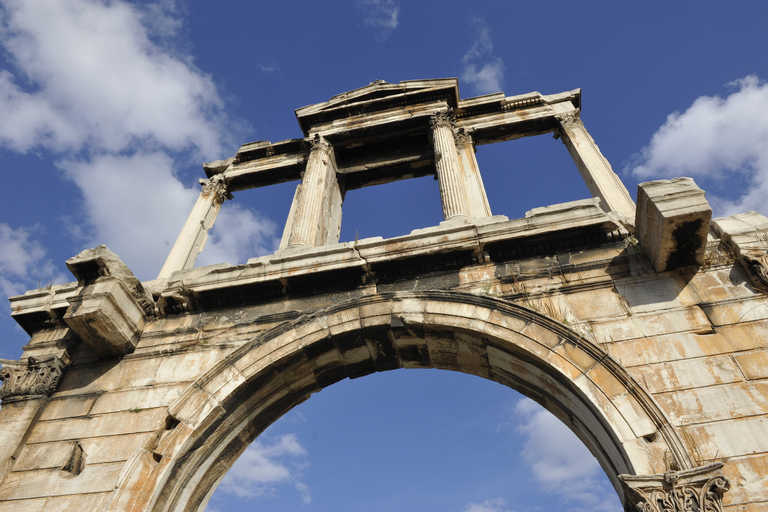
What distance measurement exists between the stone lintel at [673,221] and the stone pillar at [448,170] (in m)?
2.82

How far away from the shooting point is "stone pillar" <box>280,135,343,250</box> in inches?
335

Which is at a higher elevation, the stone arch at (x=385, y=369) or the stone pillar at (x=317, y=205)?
the stone pillar at (x=317, y=205)

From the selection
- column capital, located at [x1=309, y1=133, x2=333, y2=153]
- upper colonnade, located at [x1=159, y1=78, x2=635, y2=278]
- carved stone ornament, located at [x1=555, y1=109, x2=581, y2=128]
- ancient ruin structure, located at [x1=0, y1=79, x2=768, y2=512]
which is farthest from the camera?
column capital, located at [x1=309, y1=133, x2=333, y2=153]

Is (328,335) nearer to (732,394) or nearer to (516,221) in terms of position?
(516,221)

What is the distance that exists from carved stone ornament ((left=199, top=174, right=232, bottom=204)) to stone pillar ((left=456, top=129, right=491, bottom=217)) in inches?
216

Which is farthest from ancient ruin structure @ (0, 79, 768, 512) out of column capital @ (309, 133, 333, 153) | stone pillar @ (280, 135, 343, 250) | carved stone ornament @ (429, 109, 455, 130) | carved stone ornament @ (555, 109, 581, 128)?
column capital @ (309, 133, 333, 153)

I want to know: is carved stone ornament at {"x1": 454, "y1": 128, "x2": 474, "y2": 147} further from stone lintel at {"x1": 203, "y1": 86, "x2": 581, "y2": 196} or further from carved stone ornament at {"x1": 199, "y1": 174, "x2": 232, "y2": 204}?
carved stone ornament at {"x1": 199, "y1": 174, "x2": 232, "y2": 204}

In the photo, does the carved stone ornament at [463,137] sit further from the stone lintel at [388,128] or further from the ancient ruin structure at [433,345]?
the ancient ruin structure at [433,345]

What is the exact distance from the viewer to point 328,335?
20.6 ft

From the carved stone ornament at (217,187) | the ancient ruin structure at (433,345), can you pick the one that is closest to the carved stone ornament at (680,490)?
the ancient ruin structure at (433,345)

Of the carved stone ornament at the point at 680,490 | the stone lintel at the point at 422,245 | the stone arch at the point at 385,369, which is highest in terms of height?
the stone lintel at the point at 422,245

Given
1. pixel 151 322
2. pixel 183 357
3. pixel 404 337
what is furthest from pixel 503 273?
pixel 151 322

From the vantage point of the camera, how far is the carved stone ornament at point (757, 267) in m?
5.40

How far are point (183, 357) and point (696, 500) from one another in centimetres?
574
